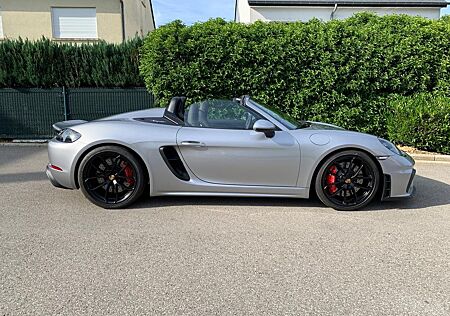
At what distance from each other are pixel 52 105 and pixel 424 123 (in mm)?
9097

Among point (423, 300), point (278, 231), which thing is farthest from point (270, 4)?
point (423, 300)

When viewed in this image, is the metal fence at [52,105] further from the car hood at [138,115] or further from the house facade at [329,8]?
the house facade at [329,8]

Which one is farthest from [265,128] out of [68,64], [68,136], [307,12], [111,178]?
[307,12]

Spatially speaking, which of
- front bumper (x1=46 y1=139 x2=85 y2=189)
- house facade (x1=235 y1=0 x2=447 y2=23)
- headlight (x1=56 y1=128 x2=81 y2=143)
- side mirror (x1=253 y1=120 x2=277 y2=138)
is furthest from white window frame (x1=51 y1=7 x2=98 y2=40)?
side mirror (x1=253 y1=120 x2=277 y2=138)

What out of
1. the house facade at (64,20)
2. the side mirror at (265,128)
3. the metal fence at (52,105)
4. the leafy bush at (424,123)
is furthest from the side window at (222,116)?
the house facade at (64,20)

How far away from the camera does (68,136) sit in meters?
3.90

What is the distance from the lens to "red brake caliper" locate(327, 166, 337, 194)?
12.6 ft

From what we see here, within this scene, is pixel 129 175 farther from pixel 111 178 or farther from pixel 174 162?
pixel 174 162

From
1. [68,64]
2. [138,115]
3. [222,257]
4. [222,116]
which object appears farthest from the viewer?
[68,64]

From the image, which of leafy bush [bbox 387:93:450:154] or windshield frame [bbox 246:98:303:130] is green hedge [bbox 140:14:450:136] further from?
windshield frame [bbox 246:98:303:130]

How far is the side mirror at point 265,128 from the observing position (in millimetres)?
3721

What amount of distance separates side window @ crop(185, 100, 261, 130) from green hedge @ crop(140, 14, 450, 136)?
357cm

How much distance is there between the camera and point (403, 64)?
294 inches

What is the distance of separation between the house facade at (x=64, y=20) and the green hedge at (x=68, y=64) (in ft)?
19.9
